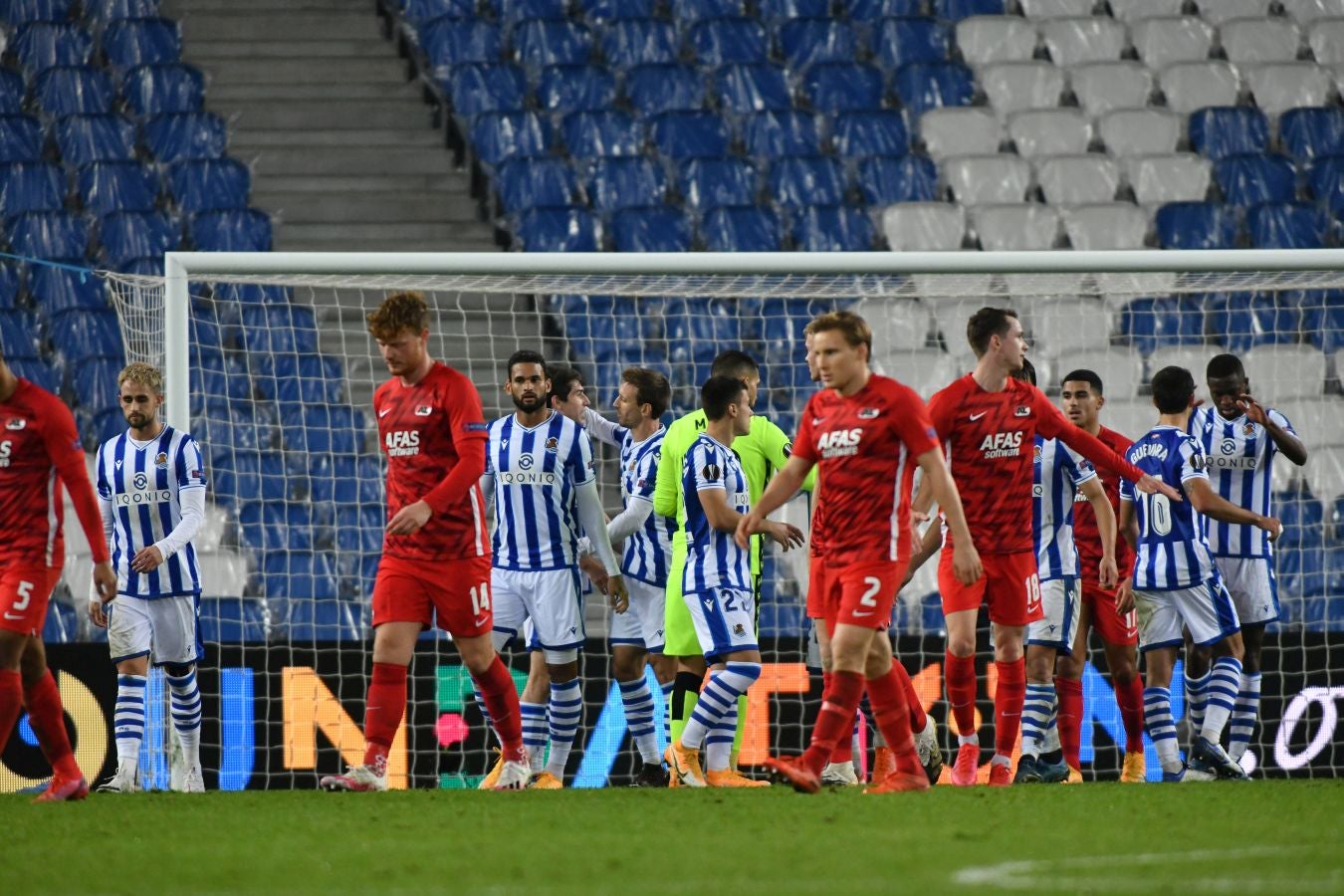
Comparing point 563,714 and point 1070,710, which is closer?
point 563,714

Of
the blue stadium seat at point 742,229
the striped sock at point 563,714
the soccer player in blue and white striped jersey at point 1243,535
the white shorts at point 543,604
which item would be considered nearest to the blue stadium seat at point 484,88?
the blue stadium seat at point 742,229

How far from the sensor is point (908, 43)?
16.1 metres

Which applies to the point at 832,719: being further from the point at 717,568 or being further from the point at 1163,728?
the point at 1163,728

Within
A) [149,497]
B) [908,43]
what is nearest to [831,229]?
[908,43]

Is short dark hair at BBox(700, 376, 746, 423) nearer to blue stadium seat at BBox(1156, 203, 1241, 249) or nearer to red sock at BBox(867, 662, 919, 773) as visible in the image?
red sock at BBox(867, 662, 919, 773)

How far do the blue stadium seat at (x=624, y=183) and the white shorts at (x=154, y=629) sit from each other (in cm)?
636

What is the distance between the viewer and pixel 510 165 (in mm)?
14375

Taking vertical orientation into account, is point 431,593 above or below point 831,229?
below

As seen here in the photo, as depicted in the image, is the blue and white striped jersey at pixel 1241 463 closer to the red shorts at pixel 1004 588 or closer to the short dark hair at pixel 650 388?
the red shorts at pixel 1004 588

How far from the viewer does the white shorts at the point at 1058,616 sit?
877cm

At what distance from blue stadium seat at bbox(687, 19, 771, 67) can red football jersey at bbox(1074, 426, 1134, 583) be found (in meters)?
7.58

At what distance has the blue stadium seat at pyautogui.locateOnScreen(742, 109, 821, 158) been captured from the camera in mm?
14961

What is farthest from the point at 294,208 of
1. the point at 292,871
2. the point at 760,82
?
the point at 292,871

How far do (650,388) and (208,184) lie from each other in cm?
660
